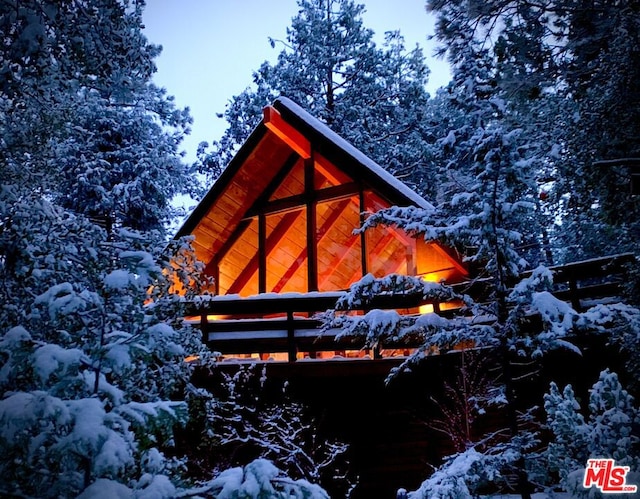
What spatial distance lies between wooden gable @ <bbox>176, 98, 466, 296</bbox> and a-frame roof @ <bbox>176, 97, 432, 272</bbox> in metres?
0.02

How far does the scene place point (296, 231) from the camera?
13.0m

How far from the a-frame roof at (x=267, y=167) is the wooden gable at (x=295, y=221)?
0.07 ft

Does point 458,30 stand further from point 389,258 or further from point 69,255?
point 69,255

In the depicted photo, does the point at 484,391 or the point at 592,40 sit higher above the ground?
the point at 592,40

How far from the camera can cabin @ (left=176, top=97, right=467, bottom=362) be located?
938 cm

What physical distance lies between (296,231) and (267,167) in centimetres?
168

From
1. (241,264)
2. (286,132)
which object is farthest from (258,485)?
(241,264)

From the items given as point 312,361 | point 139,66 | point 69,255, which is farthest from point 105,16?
point 312,361

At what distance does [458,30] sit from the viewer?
362 inches

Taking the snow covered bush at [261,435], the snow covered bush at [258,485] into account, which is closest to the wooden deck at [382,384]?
the snow covered bush at [261,435]

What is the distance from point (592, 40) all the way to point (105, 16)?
6.91m

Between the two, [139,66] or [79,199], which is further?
[79,199]

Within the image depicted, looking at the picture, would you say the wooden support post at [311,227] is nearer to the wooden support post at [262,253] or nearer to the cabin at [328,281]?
the cabin at [328,281]

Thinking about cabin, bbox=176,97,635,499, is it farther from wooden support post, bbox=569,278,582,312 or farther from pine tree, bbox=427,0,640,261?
pine tree, bbox=427,0,640,261
